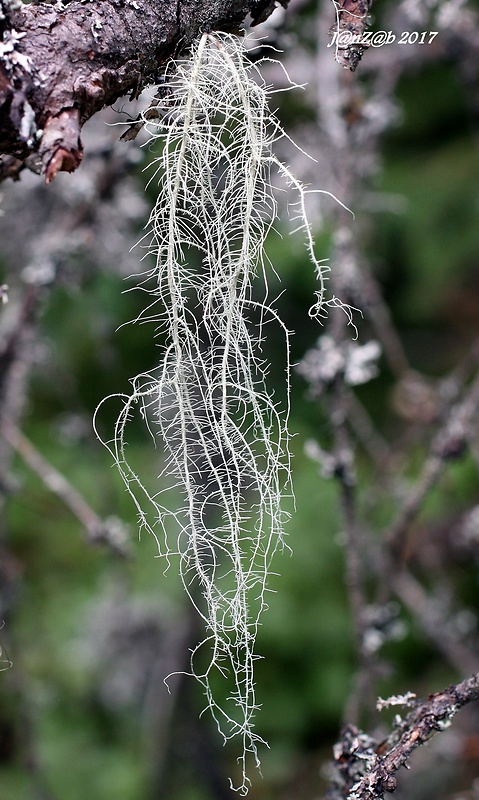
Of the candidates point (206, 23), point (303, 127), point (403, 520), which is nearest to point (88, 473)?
point (303, 127)

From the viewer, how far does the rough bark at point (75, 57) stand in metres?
0.48

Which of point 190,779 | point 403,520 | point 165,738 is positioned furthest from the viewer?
point 190,779

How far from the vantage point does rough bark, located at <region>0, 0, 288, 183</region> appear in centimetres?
48

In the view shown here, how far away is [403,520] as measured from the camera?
101cm

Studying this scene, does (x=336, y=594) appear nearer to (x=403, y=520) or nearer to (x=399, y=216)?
(x=403, y=520)

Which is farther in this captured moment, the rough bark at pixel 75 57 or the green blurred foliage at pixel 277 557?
the green blurred foliage at pixel 277 557

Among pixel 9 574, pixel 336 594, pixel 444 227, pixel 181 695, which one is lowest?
pixel 181 695

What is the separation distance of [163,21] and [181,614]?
1471 mm

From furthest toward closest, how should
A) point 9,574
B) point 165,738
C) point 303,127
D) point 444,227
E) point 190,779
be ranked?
point 444,227
point 190,779
point 165,738
point 303,127
point 9,574

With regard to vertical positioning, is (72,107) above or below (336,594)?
below

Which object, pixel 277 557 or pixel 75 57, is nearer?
pixel 75 57

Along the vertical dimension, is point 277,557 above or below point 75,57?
above

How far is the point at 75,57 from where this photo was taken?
0.50 meters

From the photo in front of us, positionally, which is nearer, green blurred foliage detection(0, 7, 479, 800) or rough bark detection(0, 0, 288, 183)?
rough bark detection(0, 0, 288, 183)
